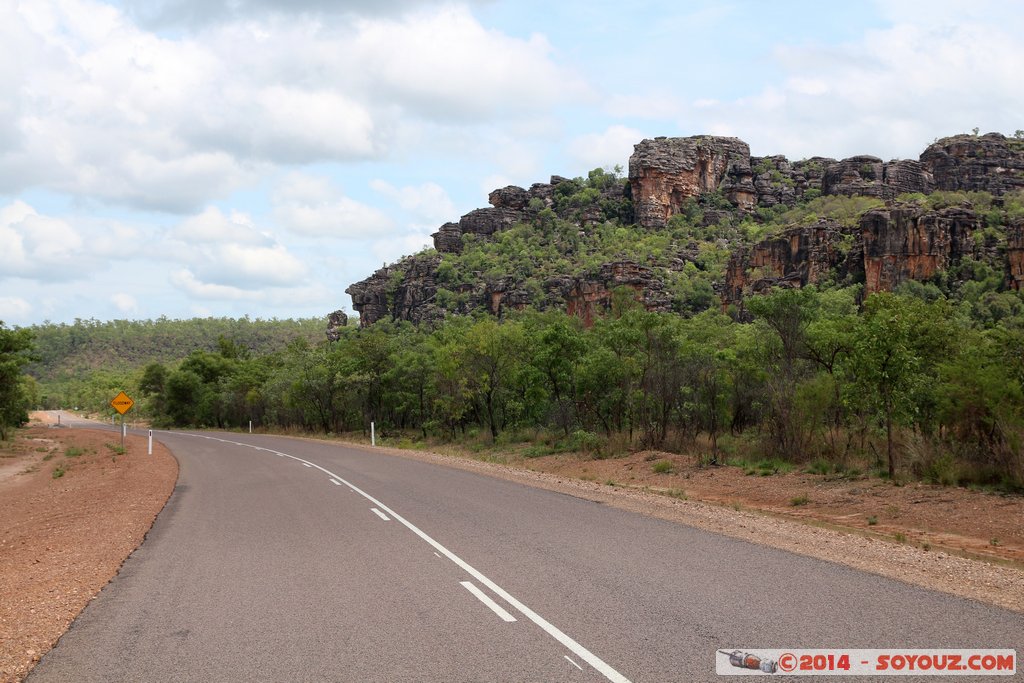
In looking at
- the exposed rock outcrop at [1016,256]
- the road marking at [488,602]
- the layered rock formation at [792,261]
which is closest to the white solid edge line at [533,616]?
the road marking at [488,602]

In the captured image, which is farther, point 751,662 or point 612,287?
point 612,287

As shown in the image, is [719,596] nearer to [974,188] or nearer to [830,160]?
[974,188]

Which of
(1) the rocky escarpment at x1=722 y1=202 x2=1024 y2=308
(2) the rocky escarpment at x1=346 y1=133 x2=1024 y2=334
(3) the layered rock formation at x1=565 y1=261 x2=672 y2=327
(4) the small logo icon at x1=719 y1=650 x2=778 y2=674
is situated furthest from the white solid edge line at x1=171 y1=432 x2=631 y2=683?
(3) the layered rock formation at x1=565 y1=261 x2=672 y2=327

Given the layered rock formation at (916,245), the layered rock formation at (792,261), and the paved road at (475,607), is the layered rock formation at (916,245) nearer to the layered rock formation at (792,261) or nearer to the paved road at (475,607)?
the layered rock formation at (792,261)

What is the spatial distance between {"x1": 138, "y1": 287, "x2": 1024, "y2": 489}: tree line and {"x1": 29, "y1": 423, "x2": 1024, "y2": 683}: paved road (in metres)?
8.29

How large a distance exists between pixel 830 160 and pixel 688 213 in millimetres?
25995

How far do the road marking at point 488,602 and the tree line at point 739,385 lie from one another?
463 inches

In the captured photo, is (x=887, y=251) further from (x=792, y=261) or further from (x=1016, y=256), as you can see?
(x=792, y=261)

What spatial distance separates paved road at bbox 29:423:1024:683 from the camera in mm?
5461

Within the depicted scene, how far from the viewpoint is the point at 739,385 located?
90.4 feet

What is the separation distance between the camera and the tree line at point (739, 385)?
54.5ft

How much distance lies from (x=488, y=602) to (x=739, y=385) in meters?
22.2

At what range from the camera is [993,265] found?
60781mm

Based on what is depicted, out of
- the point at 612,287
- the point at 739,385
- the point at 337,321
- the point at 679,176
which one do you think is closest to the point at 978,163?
the point at 679,176
